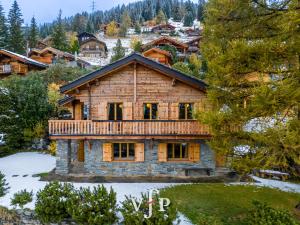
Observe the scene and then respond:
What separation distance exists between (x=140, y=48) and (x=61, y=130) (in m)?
45.7

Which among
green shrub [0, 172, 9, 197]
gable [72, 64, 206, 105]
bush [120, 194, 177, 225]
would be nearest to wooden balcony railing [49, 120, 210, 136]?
gable [72, 64, 206, 105]

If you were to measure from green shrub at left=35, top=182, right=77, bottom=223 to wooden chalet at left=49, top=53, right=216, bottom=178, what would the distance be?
5.19 meters

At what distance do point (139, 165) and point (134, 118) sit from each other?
3.03 metres

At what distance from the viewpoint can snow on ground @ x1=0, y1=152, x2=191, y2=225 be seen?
1528cm

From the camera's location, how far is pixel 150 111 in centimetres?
1911

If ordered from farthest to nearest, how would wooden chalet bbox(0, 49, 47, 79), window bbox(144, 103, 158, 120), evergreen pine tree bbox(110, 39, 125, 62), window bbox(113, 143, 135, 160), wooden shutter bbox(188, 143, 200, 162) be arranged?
evergreen pine tree bbox(110, 39, 125, 62), wooden chalet bbox(0, 49, 47, 79), window bbox(144, 103, 158, 120), window bbox(113, 143, 135, 160), wooden shutter bbox(188, 143, 200, 162)

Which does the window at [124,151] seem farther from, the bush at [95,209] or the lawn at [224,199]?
the bush at [95,209]

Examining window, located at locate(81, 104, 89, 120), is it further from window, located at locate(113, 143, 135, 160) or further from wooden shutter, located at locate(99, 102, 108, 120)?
window, located at locate(113, 143, 135, 160)

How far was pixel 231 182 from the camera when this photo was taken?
1747 centimetres

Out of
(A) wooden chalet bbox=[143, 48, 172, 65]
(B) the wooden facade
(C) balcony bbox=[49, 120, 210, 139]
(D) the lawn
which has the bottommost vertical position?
(D) the lawn

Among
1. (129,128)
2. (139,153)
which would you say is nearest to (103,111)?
(129,128)

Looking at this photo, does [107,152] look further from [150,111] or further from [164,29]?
[164,29]

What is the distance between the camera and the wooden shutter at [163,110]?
62.0 feet

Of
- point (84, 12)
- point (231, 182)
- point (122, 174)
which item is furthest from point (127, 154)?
point (84, 12)
